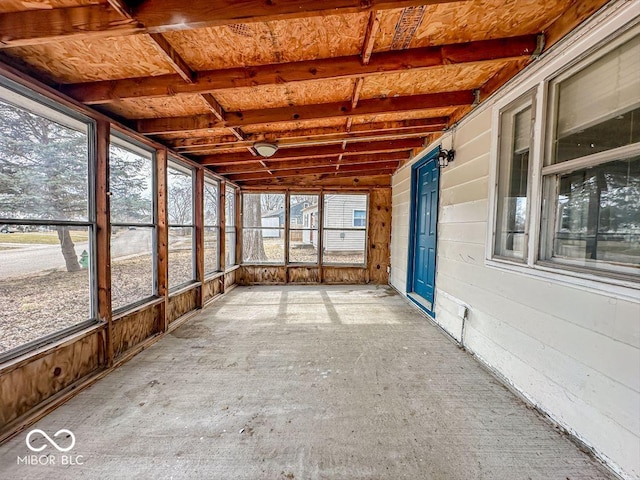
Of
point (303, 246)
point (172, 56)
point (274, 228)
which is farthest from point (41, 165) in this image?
point (303, 246)

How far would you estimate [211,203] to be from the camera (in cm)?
479

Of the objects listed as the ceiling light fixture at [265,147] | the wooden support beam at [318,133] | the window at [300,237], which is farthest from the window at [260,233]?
the wooden support beam at [318,133]

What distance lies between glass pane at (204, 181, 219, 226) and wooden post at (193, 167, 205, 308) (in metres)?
0.45

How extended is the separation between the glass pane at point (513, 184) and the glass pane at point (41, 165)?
375 centimetres

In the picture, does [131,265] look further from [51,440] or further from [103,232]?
[51,440]

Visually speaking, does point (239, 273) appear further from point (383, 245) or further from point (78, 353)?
point (78, 353)

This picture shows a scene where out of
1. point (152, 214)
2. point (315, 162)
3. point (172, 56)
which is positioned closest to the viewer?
point (172, 56)

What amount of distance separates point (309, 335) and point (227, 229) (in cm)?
335

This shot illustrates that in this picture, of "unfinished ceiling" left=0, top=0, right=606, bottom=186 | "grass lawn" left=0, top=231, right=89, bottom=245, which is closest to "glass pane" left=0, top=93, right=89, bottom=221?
"grass lawn" left=0, top=231, right=89, bottom=245

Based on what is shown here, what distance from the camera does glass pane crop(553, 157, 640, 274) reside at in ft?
4.71

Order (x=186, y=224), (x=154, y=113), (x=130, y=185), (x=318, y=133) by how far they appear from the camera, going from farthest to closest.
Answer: (x=186, y=224)
(x=318, y=133)
(x=130, y=185)
(x=154, y=113)

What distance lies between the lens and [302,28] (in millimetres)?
1640

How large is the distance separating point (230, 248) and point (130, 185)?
3.09m

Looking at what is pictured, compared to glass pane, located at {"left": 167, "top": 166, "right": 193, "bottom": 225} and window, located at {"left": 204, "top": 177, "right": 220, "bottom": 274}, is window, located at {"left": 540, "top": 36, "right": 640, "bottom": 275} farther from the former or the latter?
window, located at {"left": 204, "top": 177, "right": 220, "bottom": 274}
